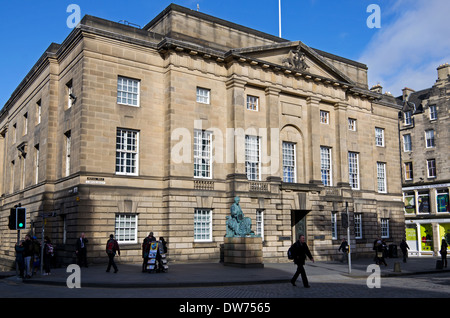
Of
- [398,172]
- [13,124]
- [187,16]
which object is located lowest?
[398,172]

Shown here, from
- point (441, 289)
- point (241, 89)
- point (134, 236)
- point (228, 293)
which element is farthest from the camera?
point (241, 89)

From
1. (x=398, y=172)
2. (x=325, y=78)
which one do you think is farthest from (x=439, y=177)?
(x=325, y=78)

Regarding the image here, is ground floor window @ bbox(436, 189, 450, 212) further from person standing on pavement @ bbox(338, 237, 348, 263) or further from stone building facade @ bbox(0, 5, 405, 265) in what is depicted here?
person standing on pavement @ bbox(338, 237, 348, 263)

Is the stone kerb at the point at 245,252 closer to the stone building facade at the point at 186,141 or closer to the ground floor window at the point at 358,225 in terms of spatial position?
the stone building facade at the point at 186,141

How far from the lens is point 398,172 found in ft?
138

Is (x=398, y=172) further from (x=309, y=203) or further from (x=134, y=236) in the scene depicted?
(x=134, y=236)

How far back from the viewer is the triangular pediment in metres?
31.6

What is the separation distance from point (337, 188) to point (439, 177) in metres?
22.1

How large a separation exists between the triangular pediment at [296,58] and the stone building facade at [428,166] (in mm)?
20595

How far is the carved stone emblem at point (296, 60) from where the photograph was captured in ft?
110

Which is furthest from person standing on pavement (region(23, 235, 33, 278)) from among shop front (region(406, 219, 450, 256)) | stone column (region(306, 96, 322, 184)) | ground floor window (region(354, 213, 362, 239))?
shop front (region(406, 219, 450, 256))

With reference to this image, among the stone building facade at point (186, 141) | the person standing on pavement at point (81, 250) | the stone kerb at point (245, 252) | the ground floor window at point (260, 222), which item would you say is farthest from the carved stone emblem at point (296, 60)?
the person standing on pavement at point (81, 250)

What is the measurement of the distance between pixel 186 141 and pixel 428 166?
3544 centimetres

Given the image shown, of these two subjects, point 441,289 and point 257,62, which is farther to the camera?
point 257,62
